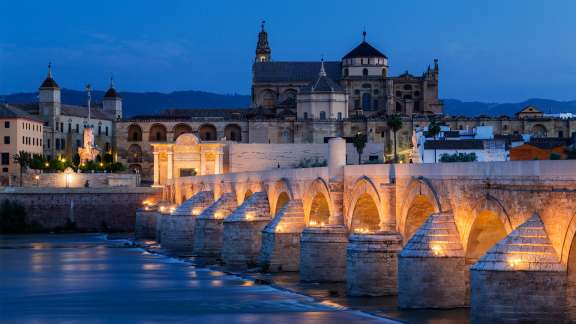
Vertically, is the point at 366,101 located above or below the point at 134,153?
above

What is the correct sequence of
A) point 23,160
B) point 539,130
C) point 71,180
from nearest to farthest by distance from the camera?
point 71,180, point 23,160, point 539,130

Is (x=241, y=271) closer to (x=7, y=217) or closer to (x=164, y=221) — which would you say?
(x=164, y=221)

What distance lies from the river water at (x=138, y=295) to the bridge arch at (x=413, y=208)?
9.92ft

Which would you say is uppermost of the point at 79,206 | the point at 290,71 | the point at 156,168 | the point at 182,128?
the point at 290,71

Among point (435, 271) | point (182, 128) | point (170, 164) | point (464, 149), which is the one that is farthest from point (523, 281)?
point (182, 128)

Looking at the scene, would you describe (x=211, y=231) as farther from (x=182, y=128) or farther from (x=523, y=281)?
(x=182, y=128)

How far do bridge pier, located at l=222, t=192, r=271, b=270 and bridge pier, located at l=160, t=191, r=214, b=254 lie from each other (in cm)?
1175

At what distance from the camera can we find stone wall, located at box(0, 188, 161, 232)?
258 ft

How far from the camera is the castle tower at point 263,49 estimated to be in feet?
479

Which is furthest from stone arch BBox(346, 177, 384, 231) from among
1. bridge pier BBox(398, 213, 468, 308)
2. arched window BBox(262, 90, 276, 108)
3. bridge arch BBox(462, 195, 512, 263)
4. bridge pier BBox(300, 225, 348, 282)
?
arched window BBox(262, 90, 276, 108)

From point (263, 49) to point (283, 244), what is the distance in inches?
4296

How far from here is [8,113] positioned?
10319cm

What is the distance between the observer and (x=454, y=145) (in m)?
76.6

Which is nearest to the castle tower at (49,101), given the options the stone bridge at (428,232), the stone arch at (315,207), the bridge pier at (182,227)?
the bridge pier at (182,227)
